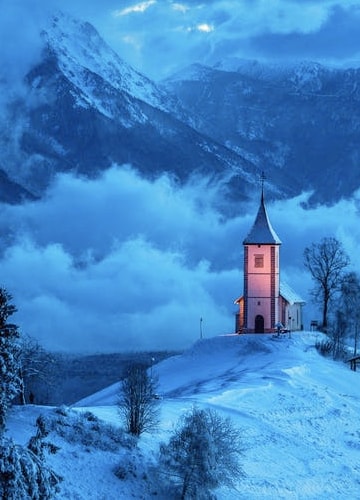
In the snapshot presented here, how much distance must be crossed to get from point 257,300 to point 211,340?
26.9ft

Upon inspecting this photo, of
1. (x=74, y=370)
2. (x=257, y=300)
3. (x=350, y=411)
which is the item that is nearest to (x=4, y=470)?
(x=350, y=411)

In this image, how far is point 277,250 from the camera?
338 feet

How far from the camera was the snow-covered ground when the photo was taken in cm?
4869

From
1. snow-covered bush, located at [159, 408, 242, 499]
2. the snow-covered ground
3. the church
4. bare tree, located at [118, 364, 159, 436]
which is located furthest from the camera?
the church

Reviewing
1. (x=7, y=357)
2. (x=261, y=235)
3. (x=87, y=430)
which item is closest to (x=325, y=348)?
(x=261, y=235)

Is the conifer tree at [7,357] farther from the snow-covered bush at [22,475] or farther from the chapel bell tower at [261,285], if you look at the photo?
Answer: the chapel bell tower at [261,285]

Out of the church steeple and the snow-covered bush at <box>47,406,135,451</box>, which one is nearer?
the snow-covered bush at <box>47,406,135,451</box>

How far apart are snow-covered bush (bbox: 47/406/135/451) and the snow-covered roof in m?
53.0

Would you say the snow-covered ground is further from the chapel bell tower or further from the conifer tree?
the conifer tree

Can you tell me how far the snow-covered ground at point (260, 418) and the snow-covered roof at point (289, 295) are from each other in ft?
21.0

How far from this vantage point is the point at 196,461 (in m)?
48.9

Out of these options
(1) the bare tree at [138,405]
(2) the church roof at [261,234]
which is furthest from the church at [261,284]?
(1) the bare tree at [138,405]

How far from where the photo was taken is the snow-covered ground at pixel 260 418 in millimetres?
48688

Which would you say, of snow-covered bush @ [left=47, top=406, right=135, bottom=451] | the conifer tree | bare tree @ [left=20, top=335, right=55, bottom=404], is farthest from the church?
the conifer tree
